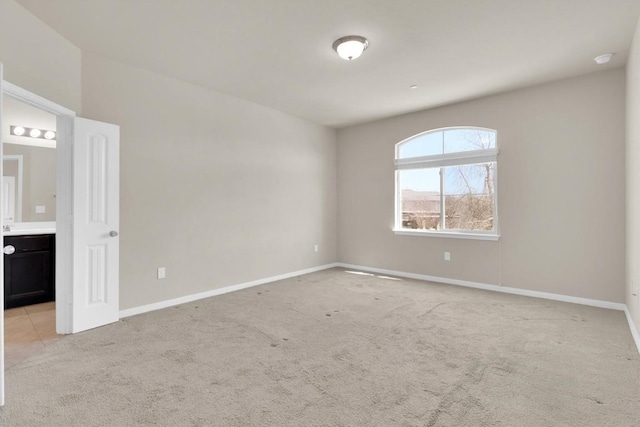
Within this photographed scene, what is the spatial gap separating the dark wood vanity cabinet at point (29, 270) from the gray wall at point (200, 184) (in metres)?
1.57

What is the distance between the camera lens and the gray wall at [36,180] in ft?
15.2

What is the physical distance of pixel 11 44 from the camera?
2.39 meters

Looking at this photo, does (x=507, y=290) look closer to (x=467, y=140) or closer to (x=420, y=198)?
(x=420, y=198)

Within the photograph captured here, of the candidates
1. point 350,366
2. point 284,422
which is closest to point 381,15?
point 350,366

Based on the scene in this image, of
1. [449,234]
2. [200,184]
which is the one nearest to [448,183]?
[449,234]

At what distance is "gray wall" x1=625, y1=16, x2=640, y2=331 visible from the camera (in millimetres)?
2758

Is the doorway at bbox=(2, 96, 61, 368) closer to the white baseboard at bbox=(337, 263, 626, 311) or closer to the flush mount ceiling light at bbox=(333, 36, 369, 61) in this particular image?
the flush mount ceiling light at bbox=(333, 36, 369, 61)

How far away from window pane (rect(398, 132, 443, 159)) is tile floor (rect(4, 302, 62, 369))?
5233mm

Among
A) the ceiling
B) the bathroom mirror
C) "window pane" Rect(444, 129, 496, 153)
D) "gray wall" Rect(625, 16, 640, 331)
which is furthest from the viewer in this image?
"window pane" Rect(444, 129, 496, 153)

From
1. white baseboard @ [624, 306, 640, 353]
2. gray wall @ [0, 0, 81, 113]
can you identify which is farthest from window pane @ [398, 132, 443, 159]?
gray wall @ [0, 0, 81, 113]

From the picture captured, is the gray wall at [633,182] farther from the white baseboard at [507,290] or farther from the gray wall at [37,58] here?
the gray wall at [37,58]

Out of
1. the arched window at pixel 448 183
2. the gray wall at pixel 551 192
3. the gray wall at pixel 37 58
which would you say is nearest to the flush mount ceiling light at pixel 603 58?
the gray wall at pixel 551 192

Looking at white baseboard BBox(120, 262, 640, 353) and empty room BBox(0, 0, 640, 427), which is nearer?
empty room BBox(0, 0, 640, 427)

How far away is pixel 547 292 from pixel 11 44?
19.8ft
